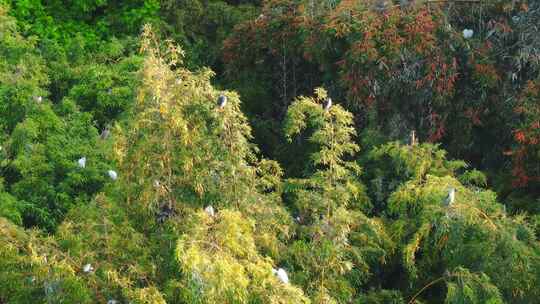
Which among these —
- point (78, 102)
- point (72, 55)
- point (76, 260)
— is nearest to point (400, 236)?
point (76, 260)

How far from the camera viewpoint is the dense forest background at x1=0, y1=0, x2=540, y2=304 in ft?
9.77

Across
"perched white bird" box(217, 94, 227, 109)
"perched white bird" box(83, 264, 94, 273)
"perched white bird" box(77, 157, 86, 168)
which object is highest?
"perched white bird" box(217, 94, 227, 109)

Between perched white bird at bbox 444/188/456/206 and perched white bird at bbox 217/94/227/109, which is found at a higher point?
perched white bird at bbox 217/94/227/109

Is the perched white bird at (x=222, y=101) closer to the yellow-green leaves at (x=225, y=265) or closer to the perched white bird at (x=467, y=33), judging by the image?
the yellow-green leaves at (x=225, y=265)

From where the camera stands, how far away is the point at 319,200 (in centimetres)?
341

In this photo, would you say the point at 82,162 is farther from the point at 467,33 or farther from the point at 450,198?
the point at 467,33

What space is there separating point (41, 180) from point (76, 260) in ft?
5.26

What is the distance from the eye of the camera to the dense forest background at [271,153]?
9.77 feet

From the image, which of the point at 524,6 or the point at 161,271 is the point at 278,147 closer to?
the point at 524,6

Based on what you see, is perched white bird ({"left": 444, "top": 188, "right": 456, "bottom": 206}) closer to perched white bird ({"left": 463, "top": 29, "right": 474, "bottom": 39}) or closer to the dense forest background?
the dense forest background

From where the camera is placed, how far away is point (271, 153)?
18.0 ft

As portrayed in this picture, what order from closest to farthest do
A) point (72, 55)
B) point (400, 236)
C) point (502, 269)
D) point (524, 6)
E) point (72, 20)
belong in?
point (502, 269)
point (400, 236)
point (524, 6)
point (72, 55)
point (72, 20)

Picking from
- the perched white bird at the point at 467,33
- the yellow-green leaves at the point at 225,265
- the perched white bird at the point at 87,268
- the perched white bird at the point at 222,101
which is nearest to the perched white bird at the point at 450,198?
the yellow-green leaves at the point at 225,265

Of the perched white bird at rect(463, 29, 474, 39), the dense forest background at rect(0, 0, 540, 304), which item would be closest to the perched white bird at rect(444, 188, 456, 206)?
the dense forest background at rect(0, 0, 540, 304)
